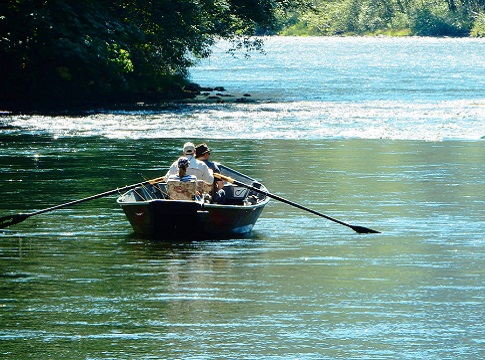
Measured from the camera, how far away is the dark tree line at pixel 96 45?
4397cm

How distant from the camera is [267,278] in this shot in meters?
14.9

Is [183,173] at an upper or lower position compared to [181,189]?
upper

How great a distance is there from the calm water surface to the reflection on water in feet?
Result: 0.11

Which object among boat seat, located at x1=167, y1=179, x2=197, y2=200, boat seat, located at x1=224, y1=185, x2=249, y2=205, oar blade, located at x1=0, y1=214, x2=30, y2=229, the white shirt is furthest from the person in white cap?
oar blade, located at x1=0, y1=214, x2=30, y2=229

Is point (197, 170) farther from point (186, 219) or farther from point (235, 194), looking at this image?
point (235, 194)

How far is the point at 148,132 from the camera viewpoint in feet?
121

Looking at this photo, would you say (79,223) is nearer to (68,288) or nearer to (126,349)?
(68,288)

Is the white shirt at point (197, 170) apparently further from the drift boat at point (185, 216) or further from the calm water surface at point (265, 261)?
the calm water surface at point (265, 261)

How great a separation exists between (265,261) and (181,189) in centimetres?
192

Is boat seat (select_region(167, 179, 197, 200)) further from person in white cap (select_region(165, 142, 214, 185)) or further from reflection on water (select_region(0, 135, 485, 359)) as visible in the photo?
reflection on water (select_region(0, 135, 485, 359))

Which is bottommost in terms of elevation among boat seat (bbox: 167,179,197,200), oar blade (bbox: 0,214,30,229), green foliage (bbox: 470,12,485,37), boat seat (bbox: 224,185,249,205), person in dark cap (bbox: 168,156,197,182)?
oar blade (bbox: 0,214,30,229)

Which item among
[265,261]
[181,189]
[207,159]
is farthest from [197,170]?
[265,261]

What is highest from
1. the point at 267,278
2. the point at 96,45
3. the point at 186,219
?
the point at 96,45

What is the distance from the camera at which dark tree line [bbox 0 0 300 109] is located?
144ft
